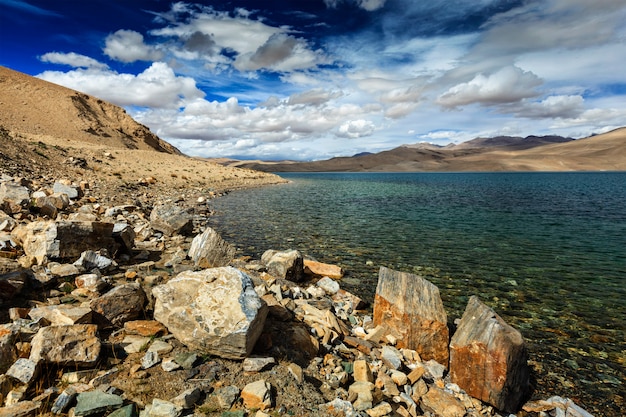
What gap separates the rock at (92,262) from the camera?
9.55 meters

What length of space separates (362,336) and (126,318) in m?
6.35

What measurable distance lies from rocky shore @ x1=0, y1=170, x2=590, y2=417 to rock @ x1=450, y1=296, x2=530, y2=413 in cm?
3

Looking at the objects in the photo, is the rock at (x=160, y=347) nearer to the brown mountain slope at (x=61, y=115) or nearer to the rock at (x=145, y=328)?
the rock at (x=145, y=328)

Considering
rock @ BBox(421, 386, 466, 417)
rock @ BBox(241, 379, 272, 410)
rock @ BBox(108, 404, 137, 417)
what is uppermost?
rock @ BBox(108, 404, 137, 417)

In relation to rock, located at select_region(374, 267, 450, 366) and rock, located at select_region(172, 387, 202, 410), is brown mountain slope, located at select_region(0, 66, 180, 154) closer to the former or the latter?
rock, located at select_region(374, 267, 450, 366)

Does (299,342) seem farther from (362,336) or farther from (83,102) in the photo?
(83,102)

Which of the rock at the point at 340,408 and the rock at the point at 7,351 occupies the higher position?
the rock at the point at 7,351

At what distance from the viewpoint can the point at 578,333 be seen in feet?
32.4

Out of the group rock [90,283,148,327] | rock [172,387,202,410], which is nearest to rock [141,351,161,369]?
rock [172,387,202,410]

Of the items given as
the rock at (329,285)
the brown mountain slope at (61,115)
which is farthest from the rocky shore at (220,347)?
the brown mountain slope at (61,115)

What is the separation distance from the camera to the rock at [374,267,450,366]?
8477 millimetres

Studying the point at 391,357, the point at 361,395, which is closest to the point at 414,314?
the point at 391,357

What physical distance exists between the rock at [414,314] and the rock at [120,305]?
6.71 metres

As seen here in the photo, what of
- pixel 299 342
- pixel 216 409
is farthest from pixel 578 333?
pixel 216 409
